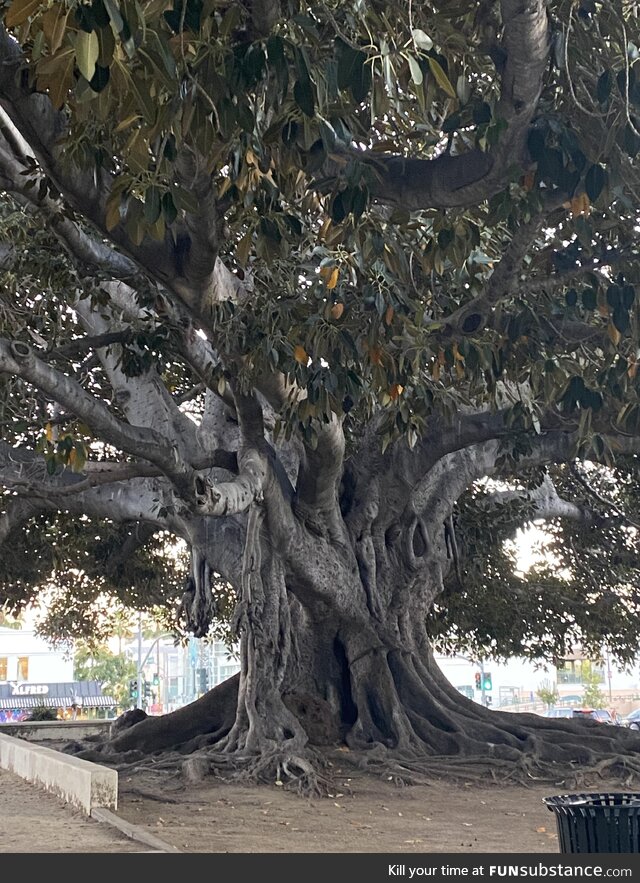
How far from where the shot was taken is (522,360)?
259 inches

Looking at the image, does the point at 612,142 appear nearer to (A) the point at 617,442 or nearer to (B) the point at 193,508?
(A) the point at 617,442

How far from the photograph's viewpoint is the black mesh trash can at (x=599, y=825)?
4.05m

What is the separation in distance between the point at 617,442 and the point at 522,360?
1.44 meters

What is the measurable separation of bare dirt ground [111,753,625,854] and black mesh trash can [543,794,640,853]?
191 centimetres

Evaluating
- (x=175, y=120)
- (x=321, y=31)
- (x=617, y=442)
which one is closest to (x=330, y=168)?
(x=321, y=31)

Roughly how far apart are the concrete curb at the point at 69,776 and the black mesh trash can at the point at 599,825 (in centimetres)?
372

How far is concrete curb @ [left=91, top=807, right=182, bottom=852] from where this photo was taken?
5.51 meters

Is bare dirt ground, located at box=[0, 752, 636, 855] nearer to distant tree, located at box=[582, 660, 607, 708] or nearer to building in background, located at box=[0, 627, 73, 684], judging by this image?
distant tree, located at box=[582, 660, 607, 708]

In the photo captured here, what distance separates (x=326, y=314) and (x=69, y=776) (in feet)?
13.0

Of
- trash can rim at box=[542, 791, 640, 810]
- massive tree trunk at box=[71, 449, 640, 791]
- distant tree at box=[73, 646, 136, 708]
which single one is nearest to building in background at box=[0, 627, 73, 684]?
distant tree at box=[73, 646, 136, 708]

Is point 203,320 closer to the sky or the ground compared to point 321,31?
closer to the ground

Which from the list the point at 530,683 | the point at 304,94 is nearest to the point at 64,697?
the point at 304,94

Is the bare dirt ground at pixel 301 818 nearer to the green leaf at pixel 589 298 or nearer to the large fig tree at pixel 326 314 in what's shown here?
the large fig tree at pixel 326 314
